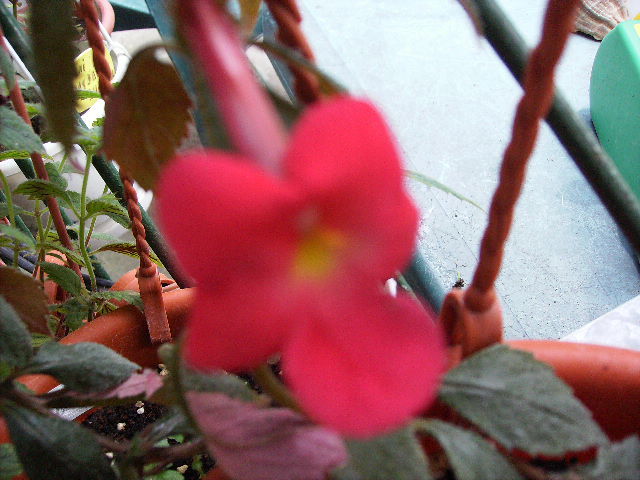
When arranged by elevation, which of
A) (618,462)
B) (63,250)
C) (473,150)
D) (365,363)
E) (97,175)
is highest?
(365,363)

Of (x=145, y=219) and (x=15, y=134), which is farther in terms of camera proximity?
(x=145, y=219)

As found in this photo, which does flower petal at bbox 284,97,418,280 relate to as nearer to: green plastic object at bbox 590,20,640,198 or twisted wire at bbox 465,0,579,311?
twisted wire at bbox 465,0,579,311

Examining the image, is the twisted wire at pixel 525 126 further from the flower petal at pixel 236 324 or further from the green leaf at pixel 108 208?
the green leaf at pixel 108 208

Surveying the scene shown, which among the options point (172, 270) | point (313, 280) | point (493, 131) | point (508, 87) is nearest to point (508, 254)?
point (493, 131)

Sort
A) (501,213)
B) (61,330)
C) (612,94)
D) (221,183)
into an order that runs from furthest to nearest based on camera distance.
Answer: (612,94), (61,330), (501,213), (221,183)

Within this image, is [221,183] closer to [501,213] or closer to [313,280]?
[313,280]

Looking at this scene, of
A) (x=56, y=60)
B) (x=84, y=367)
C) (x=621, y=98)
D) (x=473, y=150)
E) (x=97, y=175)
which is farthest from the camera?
(x=473, y=150)

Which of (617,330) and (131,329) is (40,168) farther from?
(617,330)

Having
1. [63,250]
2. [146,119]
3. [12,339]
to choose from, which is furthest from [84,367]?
[63,250]
